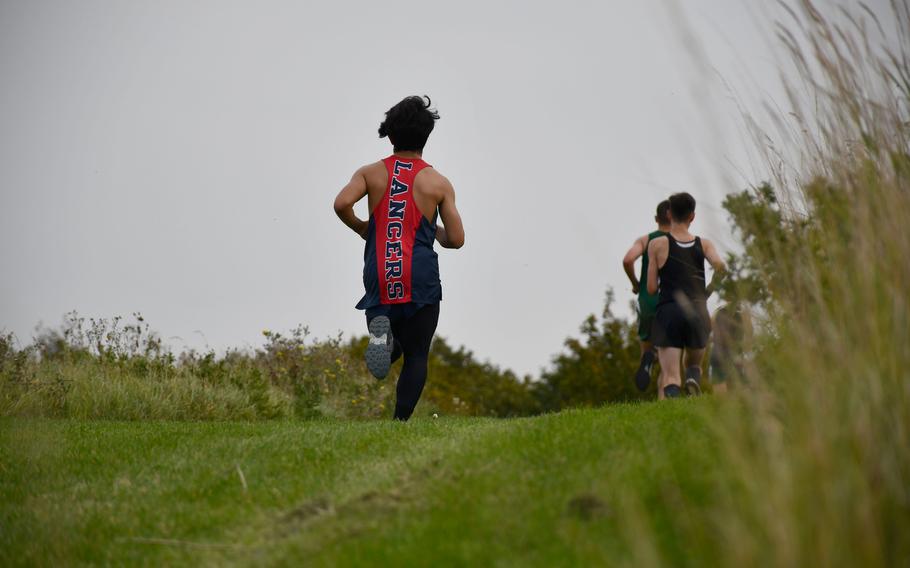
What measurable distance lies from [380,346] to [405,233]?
34.2 inches

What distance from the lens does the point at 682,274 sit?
921 centimetres

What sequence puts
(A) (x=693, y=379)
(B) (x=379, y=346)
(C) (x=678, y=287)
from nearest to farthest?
Answer: (B) (x=379, y=346) < (C) (x=678, y=287) < (A) (x=693, y=379)

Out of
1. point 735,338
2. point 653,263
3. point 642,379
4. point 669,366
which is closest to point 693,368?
point 669,366

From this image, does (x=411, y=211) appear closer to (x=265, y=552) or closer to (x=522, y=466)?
(x=522, y=466)

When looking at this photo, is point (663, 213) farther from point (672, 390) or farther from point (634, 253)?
point (672, 390)

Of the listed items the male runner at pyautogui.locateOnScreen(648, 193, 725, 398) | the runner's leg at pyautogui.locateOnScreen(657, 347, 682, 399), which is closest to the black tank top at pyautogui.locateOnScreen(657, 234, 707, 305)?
the male runner at pyautogui.locateOnScreen(648, 193, 725, 398)

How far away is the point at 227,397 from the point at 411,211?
17.0 feet

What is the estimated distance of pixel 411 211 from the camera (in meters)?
7.61

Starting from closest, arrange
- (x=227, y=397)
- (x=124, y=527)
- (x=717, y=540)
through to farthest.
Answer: (x=717, y=540) < (x=124, y=527) < (x=227, y=397)

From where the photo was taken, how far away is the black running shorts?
910 centimetres

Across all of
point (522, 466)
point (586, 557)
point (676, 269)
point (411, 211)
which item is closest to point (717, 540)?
point (586, 557)

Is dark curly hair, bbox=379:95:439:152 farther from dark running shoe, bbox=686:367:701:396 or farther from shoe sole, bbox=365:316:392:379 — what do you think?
dark running shoe, bbox=686:367:701:396

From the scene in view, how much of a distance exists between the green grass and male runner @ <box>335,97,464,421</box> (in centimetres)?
70

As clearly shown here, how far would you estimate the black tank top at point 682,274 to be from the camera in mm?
9172
